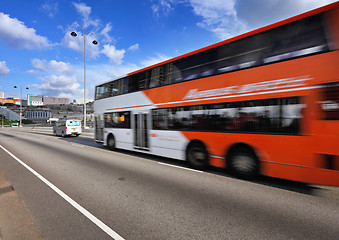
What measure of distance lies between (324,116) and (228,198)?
2713 mm

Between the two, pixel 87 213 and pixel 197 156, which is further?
pixel 197 156

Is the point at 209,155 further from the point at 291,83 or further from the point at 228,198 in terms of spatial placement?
the point at 291,83

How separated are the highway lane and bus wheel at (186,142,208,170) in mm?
447

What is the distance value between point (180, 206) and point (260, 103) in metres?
3.30

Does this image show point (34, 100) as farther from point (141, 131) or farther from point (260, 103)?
point (260, 103)

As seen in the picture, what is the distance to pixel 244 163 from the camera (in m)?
5.28

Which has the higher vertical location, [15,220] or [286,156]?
[286,156]

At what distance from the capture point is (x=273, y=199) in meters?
3.99

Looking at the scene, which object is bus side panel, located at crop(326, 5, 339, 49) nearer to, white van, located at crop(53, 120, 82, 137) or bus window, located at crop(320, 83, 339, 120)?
bus window, located at crop(320, 83, 339, 120)

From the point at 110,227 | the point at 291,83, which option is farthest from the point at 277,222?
the point at 291,83

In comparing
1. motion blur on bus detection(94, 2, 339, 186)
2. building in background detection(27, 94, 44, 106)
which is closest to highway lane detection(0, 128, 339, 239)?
motion blur on bus detection(94, 2, 339, 186)

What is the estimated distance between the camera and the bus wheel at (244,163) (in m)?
5.10

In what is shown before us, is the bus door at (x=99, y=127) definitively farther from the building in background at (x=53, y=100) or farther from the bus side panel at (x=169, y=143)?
the building in background at (x=53, y=100)

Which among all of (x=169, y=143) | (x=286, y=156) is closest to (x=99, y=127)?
(x=169, y=143)
